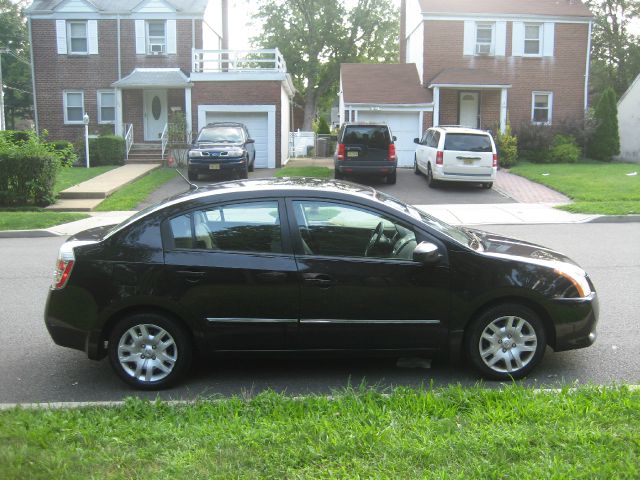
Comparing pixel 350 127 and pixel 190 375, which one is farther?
pixel 350 127

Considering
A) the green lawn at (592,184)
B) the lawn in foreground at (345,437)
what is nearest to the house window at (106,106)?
the green lawn at (592,184)

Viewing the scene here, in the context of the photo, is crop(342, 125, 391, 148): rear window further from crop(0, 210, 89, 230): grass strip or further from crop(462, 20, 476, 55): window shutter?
crop(462, 20, 476, 55): window shutter

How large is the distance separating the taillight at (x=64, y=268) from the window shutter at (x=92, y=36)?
28.1 meters

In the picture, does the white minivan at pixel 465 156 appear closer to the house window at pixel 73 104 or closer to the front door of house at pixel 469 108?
the front door of house at pixel 469 108

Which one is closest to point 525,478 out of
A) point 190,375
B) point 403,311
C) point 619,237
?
point 403,311

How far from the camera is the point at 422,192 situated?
20.3 metres

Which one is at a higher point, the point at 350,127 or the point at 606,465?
the point at 350,127

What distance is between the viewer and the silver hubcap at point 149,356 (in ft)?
16.8

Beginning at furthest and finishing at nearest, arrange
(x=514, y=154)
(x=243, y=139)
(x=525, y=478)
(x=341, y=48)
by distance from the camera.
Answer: (x=341, y=48)
(x=514, y=154)
(x=243, y=139)
(x=525, y=478)

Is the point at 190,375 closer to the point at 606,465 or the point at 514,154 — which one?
the point at 606,465

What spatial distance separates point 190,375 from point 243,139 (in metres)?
18.3

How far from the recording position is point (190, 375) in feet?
17.9

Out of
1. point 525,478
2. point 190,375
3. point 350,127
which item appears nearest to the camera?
point 525,478

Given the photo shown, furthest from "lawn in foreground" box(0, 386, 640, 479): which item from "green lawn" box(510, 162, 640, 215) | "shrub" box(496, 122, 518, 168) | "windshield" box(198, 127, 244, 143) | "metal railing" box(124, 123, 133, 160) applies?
"metal railing" box(124, 123, 133, 160)
